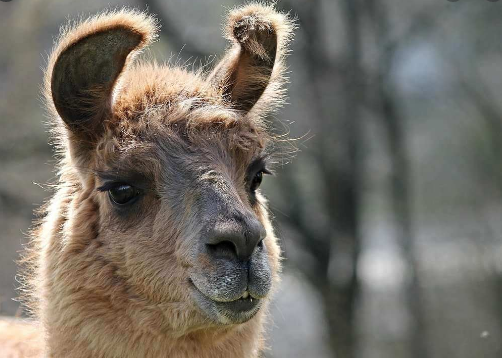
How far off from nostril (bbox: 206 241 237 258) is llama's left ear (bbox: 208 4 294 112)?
129 centimetres

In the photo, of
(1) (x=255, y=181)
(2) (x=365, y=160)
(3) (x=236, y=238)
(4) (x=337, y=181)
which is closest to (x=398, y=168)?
(2) (x=365, y=160)

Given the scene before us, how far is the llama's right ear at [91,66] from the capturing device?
14.2ft

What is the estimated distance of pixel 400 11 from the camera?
44.0 ft

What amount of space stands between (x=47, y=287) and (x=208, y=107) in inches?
53.6

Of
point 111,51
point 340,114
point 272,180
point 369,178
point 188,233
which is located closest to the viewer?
point 188,233

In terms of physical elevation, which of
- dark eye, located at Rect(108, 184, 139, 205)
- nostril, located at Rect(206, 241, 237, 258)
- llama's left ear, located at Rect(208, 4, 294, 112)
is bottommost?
nostril, located at Rect(206, 241, 237, 258)

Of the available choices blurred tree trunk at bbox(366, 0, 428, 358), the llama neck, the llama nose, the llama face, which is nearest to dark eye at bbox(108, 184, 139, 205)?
the llama face

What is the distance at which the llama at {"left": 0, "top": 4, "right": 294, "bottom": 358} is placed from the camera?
400cm

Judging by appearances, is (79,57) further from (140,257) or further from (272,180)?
(272,180)

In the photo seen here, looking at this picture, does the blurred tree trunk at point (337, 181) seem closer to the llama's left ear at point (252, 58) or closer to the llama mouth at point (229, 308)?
the llama's left ear at point (252, 58)

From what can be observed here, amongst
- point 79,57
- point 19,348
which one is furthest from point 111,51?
point 19,348

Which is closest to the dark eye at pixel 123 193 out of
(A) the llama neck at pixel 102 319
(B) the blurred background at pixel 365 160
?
(A) the llama neck at pixel 102 319

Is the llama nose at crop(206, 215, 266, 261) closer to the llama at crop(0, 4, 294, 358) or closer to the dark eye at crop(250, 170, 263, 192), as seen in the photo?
the llama at crop(0, 4, 294, 358)

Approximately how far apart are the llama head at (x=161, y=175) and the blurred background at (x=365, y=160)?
262 inches
